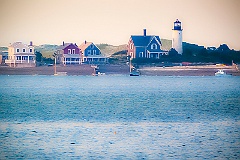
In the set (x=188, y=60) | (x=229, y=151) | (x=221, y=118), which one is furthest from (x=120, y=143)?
(x=188, y=60)

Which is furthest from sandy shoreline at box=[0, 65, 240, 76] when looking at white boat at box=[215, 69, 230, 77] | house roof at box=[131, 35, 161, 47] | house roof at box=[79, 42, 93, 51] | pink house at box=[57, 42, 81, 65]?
house roof at box=[79, 42, 93, 51]

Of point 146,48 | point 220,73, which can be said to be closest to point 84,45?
point 146,48

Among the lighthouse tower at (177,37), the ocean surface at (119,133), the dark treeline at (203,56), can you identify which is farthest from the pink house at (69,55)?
the ocean surface at (119,133)

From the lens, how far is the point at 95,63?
8088cm

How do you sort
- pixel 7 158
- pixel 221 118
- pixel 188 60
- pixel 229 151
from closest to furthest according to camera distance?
1. pixel 7 158
2. pixel 229 151
3. pixel 221 118
4. pixel 188 60

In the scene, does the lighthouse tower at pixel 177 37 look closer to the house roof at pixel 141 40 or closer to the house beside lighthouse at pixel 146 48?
the house beside lighthouse at pixel 146 48

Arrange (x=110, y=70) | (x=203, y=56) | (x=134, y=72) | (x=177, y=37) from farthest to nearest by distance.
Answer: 1. (x=134, y=72)
2. (x=203, y=56)
3. (x=177, y=37)
4. (x=110, y=70)

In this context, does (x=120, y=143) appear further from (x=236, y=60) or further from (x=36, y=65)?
(x=236, y=60)

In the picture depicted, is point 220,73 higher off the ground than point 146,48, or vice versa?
point 146,48

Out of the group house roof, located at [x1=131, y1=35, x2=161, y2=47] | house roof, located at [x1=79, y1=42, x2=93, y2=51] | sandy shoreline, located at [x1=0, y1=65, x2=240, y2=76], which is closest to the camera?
sandy shoreline, located at [x1=0, y1=65, x2=240, y2=76]

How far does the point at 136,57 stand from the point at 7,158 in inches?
2492

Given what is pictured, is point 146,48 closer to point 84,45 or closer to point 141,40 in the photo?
point 141,40

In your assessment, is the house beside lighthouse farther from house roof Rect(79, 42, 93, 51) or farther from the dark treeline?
house roof Rect(79, 42, 93, 51)

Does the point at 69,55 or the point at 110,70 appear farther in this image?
the point at 69,55
